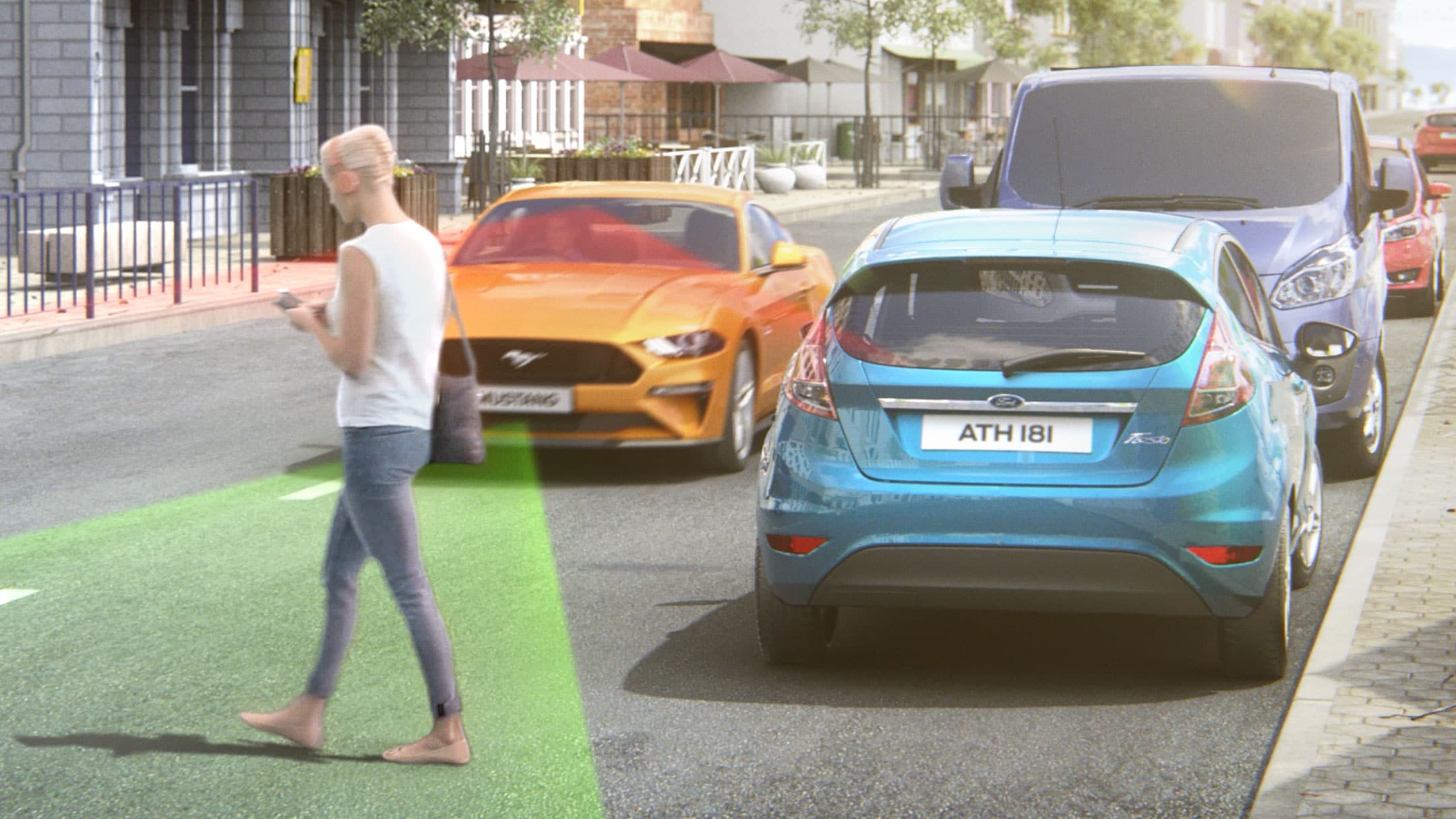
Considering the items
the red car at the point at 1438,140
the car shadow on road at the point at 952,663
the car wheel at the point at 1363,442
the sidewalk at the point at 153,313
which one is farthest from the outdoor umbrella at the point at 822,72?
the car shadow on road at the point at 952,663

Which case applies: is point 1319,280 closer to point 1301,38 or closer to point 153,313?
point 153,313

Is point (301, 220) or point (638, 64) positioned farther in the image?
point (638, 64)

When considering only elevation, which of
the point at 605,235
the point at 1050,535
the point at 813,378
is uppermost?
the point at 605,235

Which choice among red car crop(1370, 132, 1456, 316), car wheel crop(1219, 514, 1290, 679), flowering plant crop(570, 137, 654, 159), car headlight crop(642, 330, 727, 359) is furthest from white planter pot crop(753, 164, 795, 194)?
car wheel crop(1219, 514, 1290, 679)

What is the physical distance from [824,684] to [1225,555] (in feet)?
4.13

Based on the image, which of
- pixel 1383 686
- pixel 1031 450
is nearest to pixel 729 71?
pixel 1031 450

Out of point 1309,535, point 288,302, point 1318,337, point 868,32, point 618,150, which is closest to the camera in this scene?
point 288,302

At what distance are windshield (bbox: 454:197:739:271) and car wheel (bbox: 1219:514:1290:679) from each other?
5372mm

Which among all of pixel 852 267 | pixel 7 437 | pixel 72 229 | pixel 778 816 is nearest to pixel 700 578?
pixel 852 267

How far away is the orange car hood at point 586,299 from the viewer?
10.4m

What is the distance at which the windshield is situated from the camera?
11.6 meters

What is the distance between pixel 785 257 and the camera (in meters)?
11.7

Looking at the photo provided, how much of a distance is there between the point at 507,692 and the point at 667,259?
5536mm

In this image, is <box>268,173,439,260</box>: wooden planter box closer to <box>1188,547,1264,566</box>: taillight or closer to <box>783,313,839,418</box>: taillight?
<box>783,313,839,418</box>: taillight
